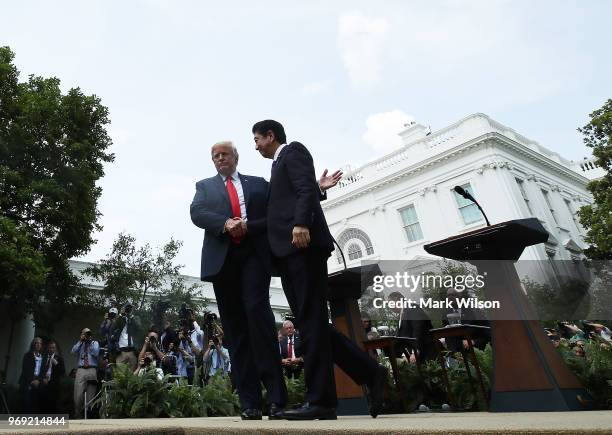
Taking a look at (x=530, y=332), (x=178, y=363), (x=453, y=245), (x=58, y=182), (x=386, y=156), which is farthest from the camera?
(x=386, y=156)

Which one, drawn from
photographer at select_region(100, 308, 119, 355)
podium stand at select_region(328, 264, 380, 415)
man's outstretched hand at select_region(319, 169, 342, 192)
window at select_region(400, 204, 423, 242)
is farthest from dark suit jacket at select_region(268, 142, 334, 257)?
window at select_region(400, 204, 423, 242)

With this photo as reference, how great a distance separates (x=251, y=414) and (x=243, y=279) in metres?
0.86

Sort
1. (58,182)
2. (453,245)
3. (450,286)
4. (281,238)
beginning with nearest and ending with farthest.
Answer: (281,238)
(453,245)
(450,286)
(58,182)

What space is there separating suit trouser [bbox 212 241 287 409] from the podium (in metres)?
1.36

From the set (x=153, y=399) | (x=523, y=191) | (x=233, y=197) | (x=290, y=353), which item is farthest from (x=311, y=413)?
(x=523, y=191)

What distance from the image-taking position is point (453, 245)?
129 inches

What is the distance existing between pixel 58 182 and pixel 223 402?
1199cm

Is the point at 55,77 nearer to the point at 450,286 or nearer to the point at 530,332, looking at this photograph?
the point at 450,286

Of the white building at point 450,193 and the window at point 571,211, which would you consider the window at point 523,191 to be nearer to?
the white building at point 450,193

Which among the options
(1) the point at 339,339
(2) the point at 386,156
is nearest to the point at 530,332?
(1) the point at 339,339

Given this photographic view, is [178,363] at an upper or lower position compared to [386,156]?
lower

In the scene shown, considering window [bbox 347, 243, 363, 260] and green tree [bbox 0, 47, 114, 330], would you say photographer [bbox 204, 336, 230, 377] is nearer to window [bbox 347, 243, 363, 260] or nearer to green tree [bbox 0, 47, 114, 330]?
green tree [bbox 0, 47, 114, 330]

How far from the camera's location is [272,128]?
3.23 m

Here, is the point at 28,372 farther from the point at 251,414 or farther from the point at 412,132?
the point at 412,132
